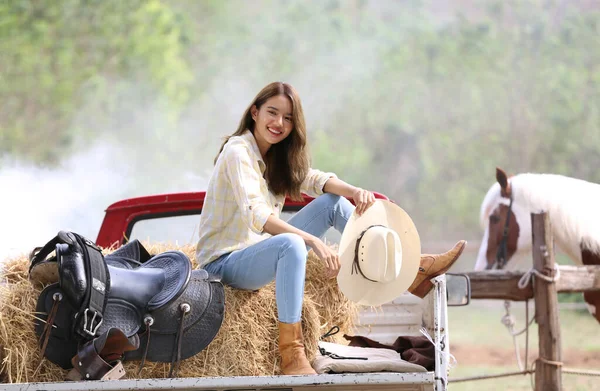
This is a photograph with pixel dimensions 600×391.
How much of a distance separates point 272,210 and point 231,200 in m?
0.19

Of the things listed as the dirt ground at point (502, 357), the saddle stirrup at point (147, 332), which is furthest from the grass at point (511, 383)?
the saddle stirrup at point (147, 332)

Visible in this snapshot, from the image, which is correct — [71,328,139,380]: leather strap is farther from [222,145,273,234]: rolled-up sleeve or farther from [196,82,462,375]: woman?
[222,145,273,234]: rolled-up sleeve

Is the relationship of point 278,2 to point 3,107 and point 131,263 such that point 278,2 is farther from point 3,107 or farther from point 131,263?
point 131,263

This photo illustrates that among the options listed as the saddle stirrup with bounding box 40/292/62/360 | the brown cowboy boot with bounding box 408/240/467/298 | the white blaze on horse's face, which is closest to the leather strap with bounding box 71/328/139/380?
the saddle stirrup with bounding box 40/292/62/360

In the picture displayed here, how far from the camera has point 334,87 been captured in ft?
102

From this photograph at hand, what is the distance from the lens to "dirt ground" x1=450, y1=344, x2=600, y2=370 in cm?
1517

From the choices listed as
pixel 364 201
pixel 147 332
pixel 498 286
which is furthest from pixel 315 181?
pixel 498 286

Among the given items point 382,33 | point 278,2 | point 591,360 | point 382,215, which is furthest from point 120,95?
point 382,215

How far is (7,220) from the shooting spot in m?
16.3

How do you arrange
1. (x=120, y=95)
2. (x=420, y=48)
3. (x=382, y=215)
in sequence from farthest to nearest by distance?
(x=420, y=48) → (x=120, y=95) → (x=382, y=215)

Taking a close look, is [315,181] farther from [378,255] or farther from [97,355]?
[97,355]

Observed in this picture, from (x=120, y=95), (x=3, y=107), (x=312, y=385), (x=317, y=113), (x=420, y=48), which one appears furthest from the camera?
(x=420, y=48)

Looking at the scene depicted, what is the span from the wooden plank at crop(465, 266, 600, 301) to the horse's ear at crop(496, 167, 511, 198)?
2.26 ft

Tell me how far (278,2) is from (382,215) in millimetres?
31863
